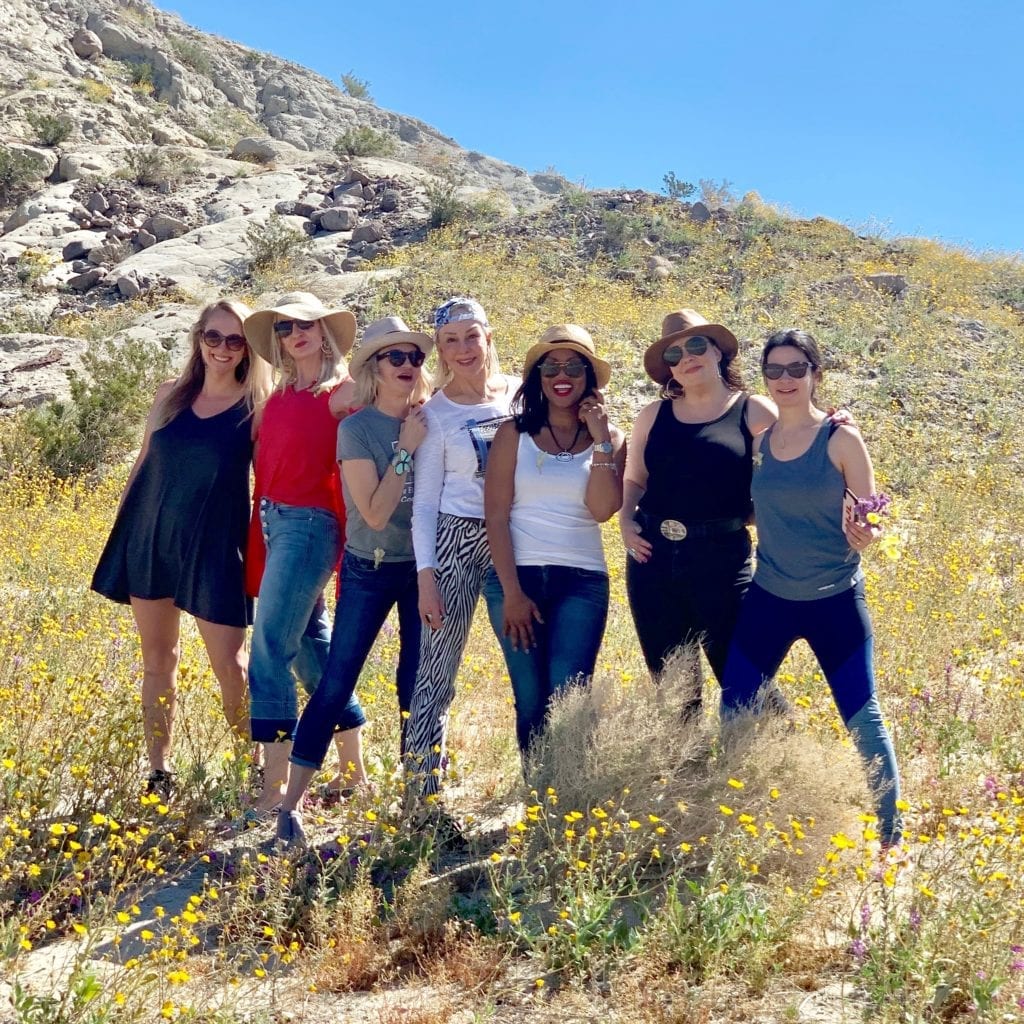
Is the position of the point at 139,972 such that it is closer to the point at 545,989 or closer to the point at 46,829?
the point at 545,989

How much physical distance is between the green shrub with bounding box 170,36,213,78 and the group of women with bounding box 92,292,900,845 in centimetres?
4386

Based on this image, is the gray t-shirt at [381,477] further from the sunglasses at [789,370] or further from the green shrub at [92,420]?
the green shrub at [92,420]

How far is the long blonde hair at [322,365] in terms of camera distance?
148 inches

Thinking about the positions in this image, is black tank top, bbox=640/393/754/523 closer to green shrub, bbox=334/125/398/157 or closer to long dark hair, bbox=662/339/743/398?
long dark hair, bbox=662/339/743/398

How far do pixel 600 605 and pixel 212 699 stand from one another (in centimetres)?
228

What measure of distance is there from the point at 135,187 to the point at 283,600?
24.4m

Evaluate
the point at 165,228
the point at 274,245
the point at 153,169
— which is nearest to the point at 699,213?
the point at 274,245

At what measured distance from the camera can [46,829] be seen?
349 cm

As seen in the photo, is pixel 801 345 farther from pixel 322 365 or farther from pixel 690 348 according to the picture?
pixel 322 365

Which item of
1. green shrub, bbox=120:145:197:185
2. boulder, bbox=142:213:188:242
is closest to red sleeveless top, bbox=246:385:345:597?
boulder, bbox=142:213:188:242

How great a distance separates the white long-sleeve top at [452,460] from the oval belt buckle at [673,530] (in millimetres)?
675

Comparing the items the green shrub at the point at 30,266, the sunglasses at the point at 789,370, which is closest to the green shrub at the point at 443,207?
the green shrub at the point at 30,266

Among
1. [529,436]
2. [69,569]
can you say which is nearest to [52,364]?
[69,569]

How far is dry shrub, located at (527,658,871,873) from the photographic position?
10.2 feet
